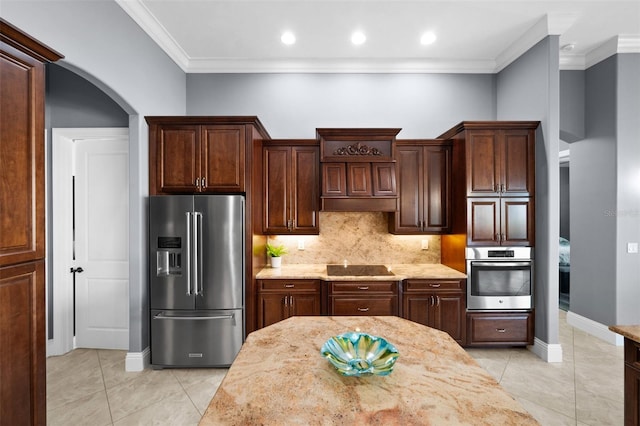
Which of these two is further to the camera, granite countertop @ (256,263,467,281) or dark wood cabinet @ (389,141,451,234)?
dark wood cabinet @ (389,141,451,234)

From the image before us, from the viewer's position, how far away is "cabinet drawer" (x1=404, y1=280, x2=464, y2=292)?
3.53m

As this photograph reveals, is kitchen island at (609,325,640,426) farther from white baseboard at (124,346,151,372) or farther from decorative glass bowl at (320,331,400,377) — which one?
white baseboard at (124,346,151,372)

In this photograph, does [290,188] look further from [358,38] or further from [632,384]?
[632,384]

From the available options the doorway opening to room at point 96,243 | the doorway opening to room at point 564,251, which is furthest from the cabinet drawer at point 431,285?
the doorway opening to room at point 96,243

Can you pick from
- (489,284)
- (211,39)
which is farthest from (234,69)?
(489,284)

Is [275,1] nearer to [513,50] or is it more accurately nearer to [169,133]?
[169,133]

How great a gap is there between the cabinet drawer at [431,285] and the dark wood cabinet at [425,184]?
0.63 m

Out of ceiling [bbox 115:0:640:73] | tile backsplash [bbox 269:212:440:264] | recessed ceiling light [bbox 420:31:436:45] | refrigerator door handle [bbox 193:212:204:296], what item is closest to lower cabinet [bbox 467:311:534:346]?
tile backsplash [bbox 269:212:440:264]

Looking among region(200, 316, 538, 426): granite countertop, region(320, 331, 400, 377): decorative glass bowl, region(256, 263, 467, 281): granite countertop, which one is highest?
region(320, 331, 400, 377): decorative glass bowl

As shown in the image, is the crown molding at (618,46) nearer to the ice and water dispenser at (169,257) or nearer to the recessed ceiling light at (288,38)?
the recessed ceiling light at (288,38)

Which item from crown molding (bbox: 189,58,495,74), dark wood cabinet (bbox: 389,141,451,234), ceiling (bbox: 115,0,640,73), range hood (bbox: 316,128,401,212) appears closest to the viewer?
ceiling (bbox: 115,0,640,73)

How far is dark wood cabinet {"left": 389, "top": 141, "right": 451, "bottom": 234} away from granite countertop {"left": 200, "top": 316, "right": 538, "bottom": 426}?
243 centimetres

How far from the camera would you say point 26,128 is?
1.56 metres

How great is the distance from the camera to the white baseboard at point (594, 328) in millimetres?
3748
